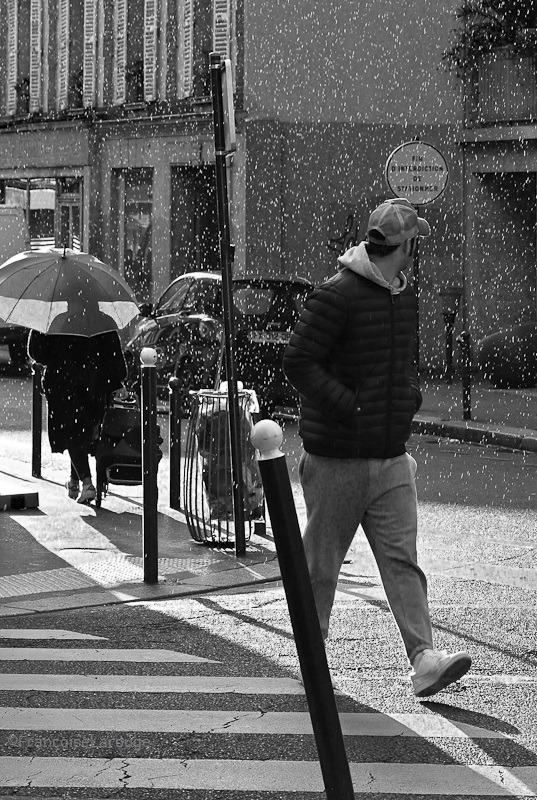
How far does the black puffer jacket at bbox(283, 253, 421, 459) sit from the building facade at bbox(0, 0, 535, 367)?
66.1ft

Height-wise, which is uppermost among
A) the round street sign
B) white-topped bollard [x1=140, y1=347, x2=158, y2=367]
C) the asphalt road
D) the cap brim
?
the round street sign

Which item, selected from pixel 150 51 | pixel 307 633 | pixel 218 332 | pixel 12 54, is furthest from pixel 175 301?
pixel 12 54

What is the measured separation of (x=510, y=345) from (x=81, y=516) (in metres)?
12.4

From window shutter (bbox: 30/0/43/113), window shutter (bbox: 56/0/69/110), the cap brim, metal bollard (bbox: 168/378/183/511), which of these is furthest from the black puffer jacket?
window shutter (bbox: 30/0/43/113)

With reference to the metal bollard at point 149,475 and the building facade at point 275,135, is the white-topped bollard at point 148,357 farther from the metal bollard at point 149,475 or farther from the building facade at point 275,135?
the building facade at point 275,135

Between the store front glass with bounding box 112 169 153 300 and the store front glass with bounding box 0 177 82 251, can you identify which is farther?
the store front glass with bounding box 0 177 82 251

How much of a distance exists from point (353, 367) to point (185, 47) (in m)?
25.8

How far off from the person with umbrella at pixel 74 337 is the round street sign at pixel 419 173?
8.04 metres

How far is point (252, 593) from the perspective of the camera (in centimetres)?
823

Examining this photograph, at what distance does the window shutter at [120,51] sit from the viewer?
1268 inches

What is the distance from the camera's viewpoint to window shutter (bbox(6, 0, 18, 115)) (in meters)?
35.8

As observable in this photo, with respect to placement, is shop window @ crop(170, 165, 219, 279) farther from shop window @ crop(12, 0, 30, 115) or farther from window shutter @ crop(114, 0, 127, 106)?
shop window @ crop(12, 0, 30, 115)

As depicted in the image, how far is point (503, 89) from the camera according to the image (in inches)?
1033

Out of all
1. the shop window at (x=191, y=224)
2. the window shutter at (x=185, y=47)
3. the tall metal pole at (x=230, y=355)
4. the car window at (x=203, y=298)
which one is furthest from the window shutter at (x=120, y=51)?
the tall metal pole at (x=230, y=355)
